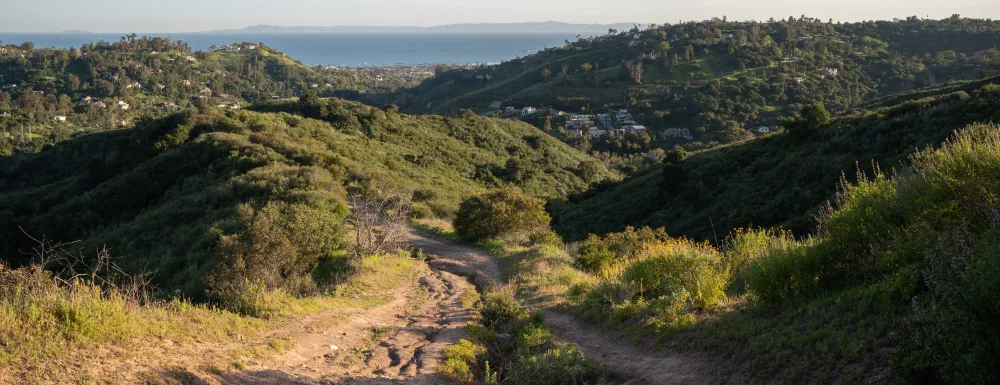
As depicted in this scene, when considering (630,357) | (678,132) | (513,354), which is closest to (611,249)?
(513,354)

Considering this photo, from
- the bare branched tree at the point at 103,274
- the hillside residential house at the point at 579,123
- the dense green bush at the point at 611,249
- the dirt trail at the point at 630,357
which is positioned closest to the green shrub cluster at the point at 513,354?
the dirt trail at the point at 630,357

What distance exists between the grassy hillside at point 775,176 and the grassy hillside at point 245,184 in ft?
29.9

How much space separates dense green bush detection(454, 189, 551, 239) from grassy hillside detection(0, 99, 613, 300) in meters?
4.40

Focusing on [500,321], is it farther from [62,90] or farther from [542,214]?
[62,90]

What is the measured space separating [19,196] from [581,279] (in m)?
30.2

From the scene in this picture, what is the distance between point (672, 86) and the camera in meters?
94.9

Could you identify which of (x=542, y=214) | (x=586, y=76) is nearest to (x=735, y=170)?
(x=542, y=214)

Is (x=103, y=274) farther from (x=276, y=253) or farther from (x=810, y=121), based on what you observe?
(x=810, y=121)

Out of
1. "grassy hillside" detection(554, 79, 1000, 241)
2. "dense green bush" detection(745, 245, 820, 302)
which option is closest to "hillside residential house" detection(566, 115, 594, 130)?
"grassy hillside" detection(554, 79, 1000, 241)

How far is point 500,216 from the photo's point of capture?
18.6 m

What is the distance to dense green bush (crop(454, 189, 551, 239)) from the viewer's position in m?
18.7

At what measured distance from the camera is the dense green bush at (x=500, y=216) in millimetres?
18719

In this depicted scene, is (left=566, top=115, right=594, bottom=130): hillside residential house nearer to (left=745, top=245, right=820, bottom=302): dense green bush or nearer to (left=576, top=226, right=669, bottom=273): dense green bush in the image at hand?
(left=576, top=226, right=669, bottom=273): dense green bush

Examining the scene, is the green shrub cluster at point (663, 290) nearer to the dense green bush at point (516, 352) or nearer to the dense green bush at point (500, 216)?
the dense green bush at point (516, 352)
